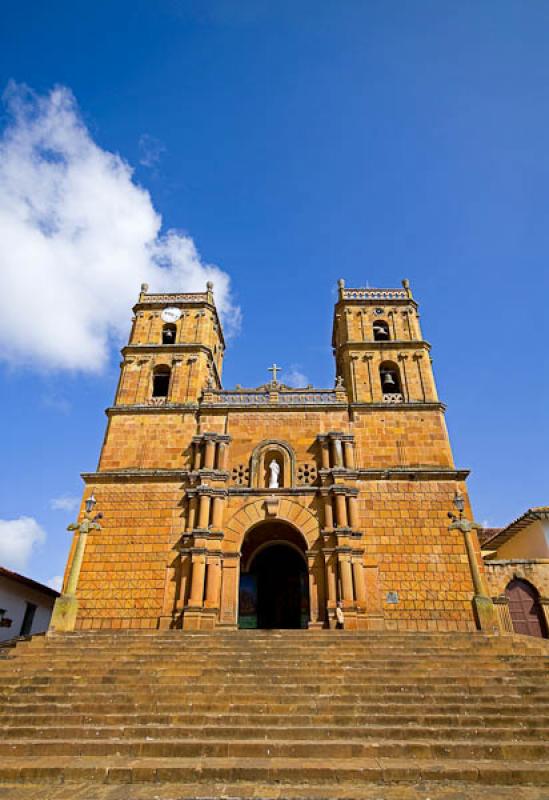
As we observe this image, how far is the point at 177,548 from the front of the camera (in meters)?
18.6

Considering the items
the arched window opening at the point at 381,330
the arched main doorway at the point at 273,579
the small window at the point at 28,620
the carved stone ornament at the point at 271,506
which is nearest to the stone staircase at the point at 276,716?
the carved stone ornament at the point at 271,506

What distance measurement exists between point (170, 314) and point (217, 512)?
12068 millimetres

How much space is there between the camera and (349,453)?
20281 mm

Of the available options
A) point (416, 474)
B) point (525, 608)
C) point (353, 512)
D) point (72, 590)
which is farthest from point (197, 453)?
point (525, 608)

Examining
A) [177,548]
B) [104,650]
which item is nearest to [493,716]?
[104,650]

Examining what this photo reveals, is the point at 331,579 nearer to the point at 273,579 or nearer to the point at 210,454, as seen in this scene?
the point at 273,579

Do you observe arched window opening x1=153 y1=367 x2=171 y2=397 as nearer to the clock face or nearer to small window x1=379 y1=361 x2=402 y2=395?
the clock face

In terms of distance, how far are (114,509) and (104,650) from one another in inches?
283

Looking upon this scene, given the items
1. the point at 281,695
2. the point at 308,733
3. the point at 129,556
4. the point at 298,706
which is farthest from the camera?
the point at 129,556

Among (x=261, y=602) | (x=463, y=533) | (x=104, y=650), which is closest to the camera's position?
(x=104, y=650)

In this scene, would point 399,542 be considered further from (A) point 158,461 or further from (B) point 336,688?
(A) point 158,461

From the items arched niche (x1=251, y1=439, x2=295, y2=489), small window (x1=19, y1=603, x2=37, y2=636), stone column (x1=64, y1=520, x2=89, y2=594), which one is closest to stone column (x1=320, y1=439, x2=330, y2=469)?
arched niche (x1=251, y1=439, x2=295, y2=489)

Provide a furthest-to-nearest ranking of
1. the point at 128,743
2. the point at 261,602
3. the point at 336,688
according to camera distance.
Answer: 1. the point at 261,602
2. the point at 336,688
3. the point at 128,743

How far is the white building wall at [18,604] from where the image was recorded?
21.4 meters
